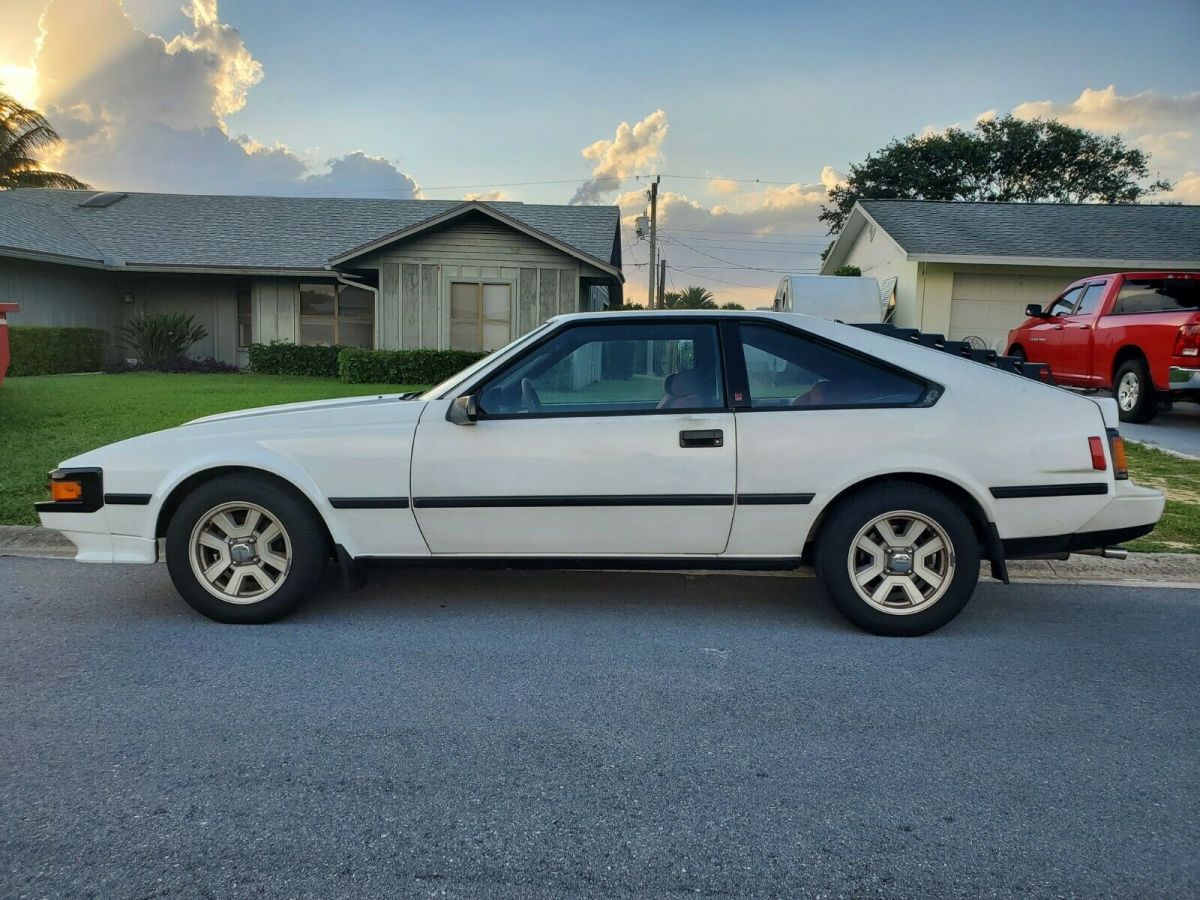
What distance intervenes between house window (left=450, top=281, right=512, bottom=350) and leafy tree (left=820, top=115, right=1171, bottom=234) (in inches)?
Answer: 1086

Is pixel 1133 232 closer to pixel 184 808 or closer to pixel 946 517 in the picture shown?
pixel 946 517

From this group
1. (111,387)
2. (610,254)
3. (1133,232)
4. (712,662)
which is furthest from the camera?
(610,254)

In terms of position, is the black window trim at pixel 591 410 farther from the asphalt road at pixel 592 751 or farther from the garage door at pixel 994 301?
the garage door at pixel 994 301

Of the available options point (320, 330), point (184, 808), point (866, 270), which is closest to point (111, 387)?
point (320, 330)

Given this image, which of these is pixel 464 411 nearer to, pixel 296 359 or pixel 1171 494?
pixel 1171 494

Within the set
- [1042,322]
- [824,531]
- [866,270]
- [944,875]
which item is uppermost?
[866,270]

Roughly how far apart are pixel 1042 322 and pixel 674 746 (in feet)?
40.2

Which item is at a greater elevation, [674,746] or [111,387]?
[111,387]

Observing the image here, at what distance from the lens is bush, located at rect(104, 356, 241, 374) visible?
21172 millimetres

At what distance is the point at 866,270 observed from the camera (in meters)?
22.8

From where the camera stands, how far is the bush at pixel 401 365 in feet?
59.2

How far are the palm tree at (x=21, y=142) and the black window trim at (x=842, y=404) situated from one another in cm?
4447

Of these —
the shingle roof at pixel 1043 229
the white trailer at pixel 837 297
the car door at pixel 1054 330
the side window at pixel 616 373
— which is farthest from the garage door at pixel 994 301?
the side window at pixel 616 373

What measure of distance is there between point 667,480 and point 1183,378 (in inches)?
357
